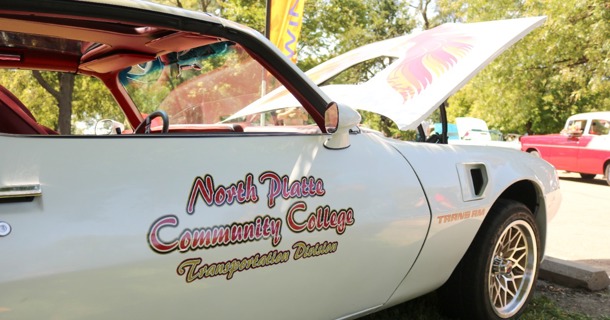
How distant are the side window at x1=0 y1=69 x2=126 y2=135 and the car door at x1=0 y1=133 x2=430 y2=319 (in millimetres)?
785

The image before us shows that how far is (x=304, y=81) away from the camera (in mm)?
2057

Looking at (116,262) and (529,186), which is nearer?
(116,262)

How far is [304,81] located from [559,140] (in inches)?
552

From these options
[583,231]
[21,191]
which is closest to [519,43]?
[583,231]

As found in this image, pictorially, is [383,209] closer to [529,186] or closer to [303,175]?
[303,175]

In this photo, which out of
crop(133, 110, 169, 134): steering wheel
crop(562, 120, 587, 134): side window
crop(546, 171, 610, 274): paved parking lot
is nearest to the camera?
crop(133, 110, 169, 134): steering wheel

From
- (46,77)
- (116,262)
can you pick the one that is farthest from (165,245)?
(46,77)

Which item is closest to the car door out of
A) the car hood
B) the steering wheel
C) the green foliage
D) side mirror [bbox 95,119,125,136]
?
the car hood

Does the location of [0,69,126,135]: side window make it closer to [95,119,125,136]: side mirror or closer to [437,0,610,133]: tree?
[95,119,125,136]: side mirror

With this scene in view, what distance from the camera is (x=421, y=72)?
270 centimetres

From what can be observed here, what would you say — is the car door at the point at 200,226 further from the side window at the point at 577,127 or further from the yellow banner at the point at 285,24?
the side window at the point at 577,127

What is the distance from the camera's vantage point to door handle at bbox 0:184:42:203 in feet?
4.26

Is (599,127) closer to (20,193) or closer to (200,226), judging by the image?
(200,226)

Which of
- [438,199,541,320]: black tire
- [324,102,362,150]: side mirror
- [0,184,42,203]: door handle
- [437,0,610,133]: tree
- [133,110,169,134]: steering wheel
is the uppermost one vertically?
[437,0,610,133]: tree
